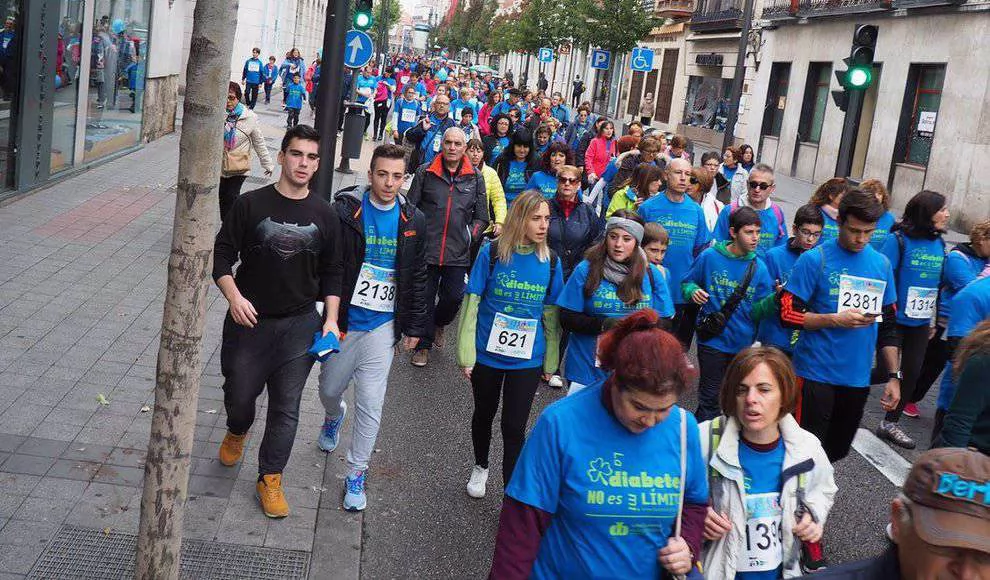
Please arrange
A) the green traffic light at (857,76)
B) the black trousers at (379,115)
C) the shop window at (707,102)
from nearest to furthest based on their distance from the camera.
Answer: the green traffic light at (857,76), the black trousers at (379,115), the shop window at (707,102)

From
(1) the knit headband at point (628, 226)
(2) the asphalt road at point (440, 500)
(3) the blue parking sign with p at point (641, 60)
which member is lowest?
(2) the asphalt road at point (440, 500)

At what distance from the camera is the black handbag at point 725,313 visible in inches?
265

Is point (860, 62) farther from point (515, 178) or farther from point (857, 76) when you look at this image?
point (515, 178)

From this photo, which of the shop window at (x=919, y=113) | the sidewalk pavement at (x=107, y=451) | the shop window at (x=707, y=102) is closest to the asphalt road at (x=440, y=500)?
the sidewalk pavement at (x=107, y=451)

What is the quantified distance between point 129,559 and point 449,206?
4534 mm

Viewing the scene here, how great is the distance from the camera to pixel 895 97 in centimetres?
2662

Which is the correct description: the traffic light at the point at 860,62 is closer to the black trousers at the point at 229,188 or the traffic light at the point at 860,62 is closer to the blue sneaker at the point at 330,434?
the black trousers at the point at 229,188

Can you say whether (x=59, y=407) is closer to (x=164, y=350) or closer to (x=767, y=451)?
(x=164, y=350)

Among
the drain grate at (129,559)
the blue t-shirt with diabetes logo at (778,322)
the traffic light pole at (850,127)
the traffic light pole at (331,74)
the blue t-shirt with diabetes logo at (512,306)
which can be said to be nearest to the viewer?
the drain grate at (129,559)

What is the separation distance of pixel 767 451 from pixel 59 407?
438 cm

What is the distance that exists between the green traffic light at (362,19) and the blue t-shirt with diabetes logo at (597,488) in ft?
41.0

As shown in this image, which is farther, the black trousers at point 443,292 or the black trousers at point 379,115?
the black trousers at point 379,115

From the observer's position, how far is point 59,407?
6480mm

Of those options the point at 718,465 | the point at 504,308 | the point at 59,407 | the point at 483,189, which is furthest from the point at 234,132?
the point at 718,465
